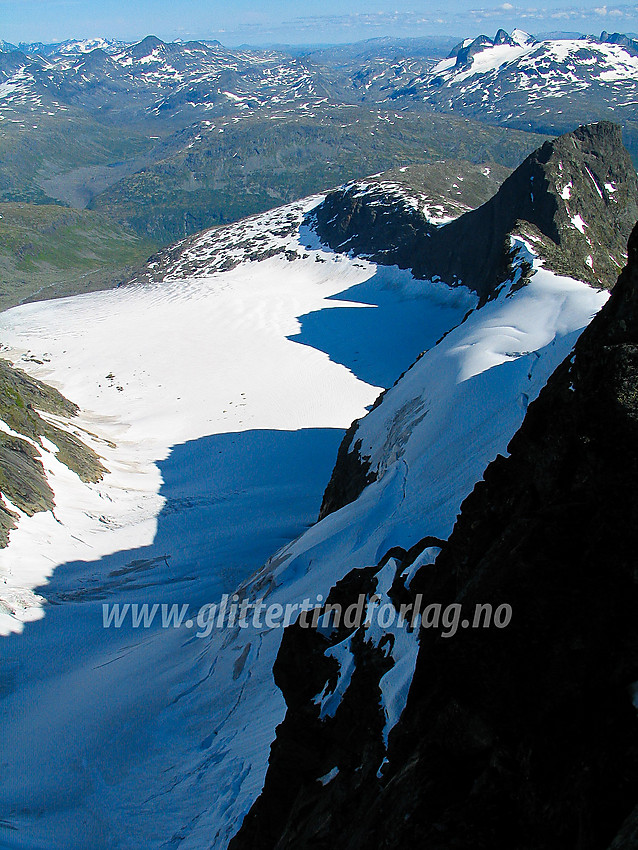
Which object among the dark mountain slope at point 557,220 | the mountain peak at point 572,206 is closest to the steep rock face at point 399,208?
the dark mountain slope at point 557,220

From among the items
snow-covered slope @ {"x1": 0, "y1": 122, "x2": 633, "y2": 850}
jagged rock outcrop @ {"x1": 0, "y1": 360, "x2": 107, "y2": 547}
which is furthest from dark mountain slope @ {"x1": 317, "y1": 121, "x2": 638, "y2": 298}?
jagged rock outcrop @ {"x1": 0, "y1": 360, "x2": 107, "y2": 547}

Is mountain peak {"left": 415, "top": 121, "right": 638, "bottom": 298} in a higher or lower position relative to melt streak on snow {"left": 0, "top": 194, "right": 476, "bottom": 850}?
higher

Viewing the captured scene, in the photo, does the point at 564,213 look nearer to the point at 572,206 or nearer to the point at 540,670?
the point at 572,206

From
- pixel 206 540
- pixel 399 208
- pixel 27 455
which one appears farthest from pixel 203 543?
pixel 399 208

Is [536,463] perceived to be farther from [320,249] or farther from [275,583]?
[320,249]

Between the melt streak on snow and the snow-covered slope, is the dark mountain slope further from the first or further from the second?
the melt streak on snow

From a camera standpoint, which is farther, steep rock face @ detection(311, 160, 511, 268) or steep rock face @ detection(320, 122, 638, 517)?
steep rock face @ detection(311, 160, 511, 268)
